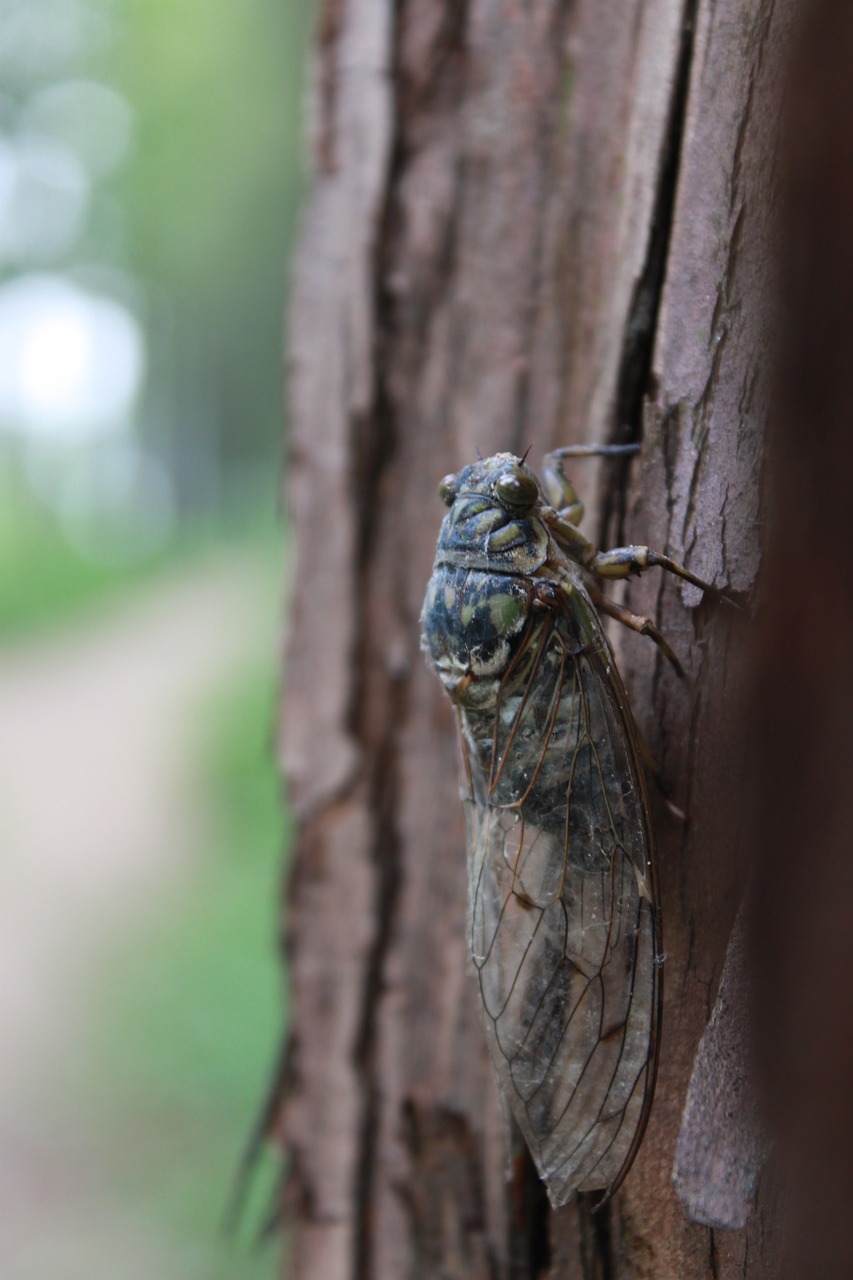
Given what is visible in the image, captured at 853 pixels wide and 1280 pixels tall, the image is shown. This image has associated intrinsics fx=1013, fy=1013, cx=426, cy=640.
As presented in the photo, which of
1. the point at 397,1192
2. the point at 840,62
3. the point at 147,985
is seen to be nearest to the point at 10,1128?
the point at 147,985

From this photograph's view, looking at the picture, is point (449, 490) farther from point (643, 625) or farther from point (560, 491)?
point (643, 625)

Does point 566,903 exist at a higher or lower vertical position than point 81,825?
higher

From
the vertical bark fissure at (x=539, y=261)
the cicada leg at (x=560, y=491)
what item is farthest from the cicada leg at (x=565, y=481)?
the vertical bark fissure at (x=539, y=261)

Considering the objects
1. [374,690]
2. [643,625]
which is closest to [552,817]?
[643,625]

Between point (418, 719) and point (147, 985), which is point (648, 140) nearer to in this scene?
point (418, 719)

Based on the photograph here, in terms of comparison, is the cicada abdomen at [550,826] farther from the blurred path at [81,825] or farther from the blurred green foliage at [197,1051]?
the blurred path at [81,825]

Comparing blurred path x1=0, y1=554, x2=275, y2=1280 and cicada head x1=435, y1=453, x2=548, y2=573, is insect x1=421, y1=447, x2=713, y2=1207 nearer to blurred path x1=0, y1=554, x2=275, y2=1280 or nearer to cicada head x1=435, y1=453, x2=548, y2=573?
cicada head x1=435, y1=453, x2=548, y2=573

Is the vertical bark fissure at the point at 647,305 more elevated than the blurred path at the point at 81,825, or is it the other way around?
the vertical bark fissure at the point at 647,305
